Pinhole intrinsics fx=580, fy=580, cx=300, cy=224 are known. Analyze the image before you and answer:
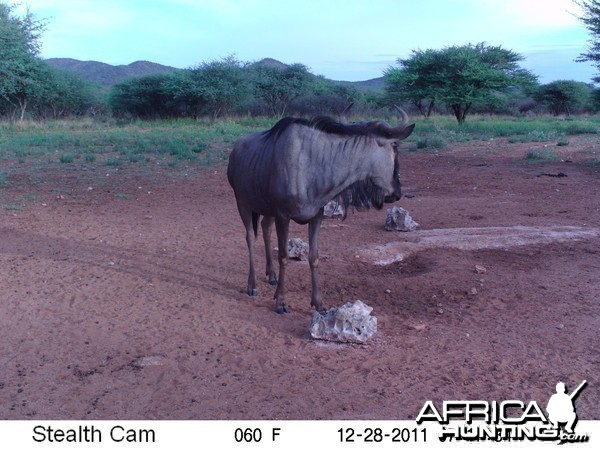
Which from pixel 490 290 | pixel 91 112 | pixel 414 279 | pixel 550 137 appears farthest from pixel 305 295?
pixel 91 112

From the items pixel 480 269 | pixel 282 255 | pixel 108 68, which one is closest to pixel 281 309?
pixel 282 255

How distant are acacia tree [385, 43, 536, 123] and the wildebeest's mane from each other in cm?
2684

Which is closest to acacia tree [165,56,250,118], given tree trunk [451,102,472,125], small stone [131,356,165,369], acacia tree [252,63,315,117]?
acacia tree [252,63,315,117]

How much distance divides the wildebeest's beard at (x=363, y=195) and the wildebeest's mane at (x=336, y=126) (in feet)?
1.49

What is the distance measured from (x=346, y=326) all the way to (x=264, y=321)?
0.93 m

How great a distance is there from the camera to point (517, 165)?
1488cm

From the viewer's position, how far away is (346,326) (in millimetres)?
4887

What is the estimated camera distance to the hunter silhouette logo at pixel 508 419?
3283 millimetres

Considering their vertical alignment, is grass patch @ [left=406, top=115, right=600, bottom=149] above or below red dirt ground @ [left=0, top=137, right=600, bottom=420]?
above

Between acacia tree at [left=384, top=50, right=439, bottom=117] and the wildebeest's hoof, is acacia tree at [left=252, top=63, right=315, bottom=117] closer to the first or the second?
acacia tree at [left=384, top=50, right=439, bottom=117]

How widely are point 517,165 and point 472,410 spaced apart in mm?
12320

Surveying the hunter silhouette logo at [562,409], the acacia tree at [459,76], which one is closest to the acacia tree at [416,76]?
the acacia tree at [459,76]

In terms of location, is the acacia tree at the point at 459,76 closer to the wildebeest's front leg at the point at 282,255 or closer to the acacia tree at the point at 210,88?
the acacia tree at the point at 210,88

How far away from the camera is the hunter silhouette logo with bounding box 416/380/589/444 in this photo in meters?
3.28
